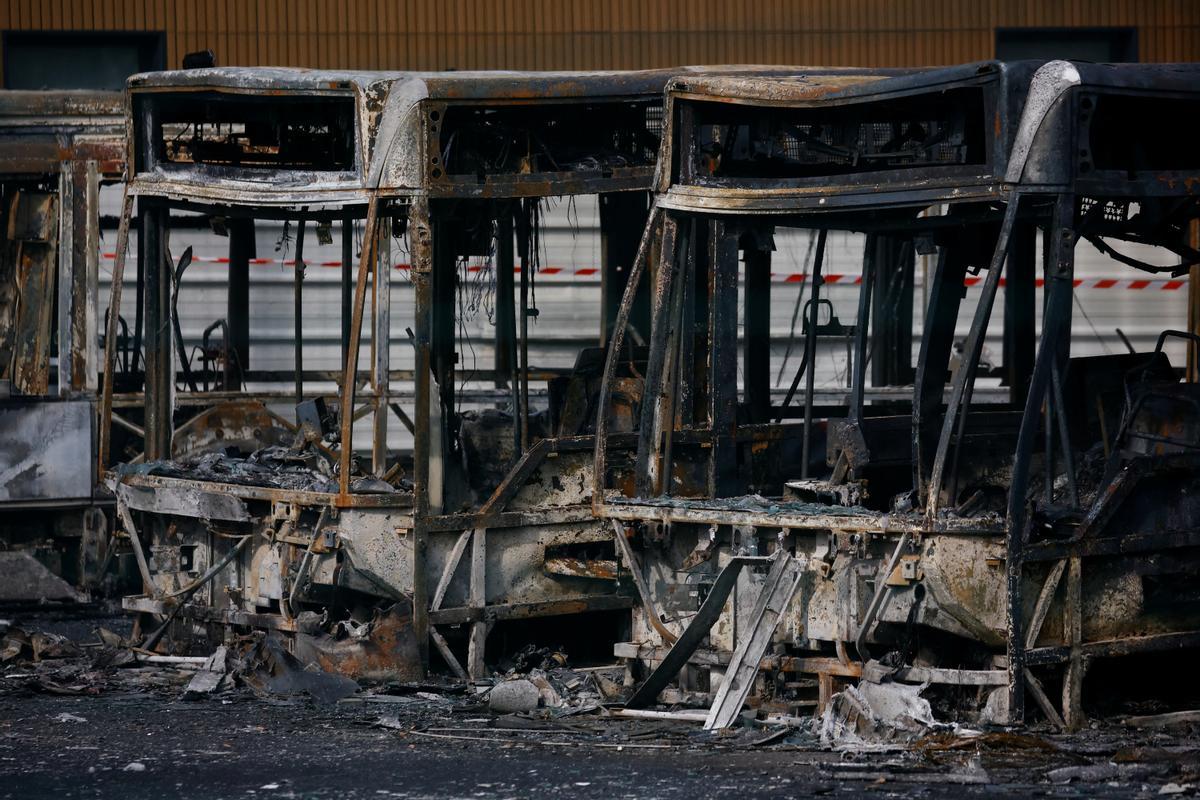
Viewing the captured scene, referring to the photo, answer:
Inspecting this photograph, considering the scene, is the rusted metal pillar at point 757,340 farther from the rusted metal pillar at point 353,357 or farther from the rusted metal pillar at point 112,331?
the rusted metal pillar at point 112,331

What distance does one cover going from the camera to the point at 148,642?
1035 cm

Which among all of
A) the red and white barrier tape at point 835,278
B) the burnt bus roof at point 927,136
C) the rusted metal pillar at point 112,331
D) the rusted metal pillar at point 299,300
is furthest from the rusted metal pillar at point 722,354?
the red and white barrier tape at point 835,278

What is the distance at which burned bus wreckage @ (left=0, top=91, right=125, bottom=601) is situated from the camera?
1211cm

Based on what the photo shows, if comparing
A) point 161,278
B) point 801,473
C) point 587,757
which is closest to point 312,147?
point 161,278

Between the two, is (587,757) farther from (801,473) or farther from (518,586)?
(801,473)

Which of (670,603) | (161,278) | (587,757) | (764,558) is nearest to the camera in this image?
(587,757)

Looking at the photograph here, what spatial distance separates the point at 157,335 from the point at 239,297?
8.79 feet

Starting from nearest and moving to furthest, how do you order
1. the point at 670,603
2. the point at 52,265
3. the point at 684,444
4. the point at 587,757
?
the point at 587,757 → the point at 670,603 → the point at 684,444 → the point at 52,265

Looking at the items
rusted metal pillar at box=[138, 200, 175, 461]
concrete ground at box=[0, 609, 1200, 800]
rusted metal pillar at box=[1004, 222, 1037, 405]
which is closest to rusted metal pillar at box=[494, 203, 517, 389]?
rusted metal pillar at box=[138, 200, 175, 461]

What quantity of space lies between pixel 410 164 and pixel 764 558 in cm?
262

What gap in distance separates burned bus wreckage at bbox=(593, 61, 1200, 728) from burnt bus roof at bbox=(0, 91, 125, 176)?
4.11m

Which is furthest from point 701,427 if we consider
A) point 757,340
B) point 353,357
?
point 353,357

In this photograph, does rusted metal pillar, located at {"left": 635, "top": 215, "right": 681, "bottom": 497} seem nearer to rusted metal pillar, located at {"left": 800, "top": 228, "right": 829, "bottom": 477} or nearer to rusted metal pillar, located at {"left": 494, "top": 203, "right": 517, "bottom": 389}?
rusted metal pillar, located at {"left": 800, "top": 228, "right": 829, "bottom": 477}

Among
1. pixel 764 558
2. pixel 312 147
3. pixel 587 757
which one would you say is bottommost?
pixel 587 757
